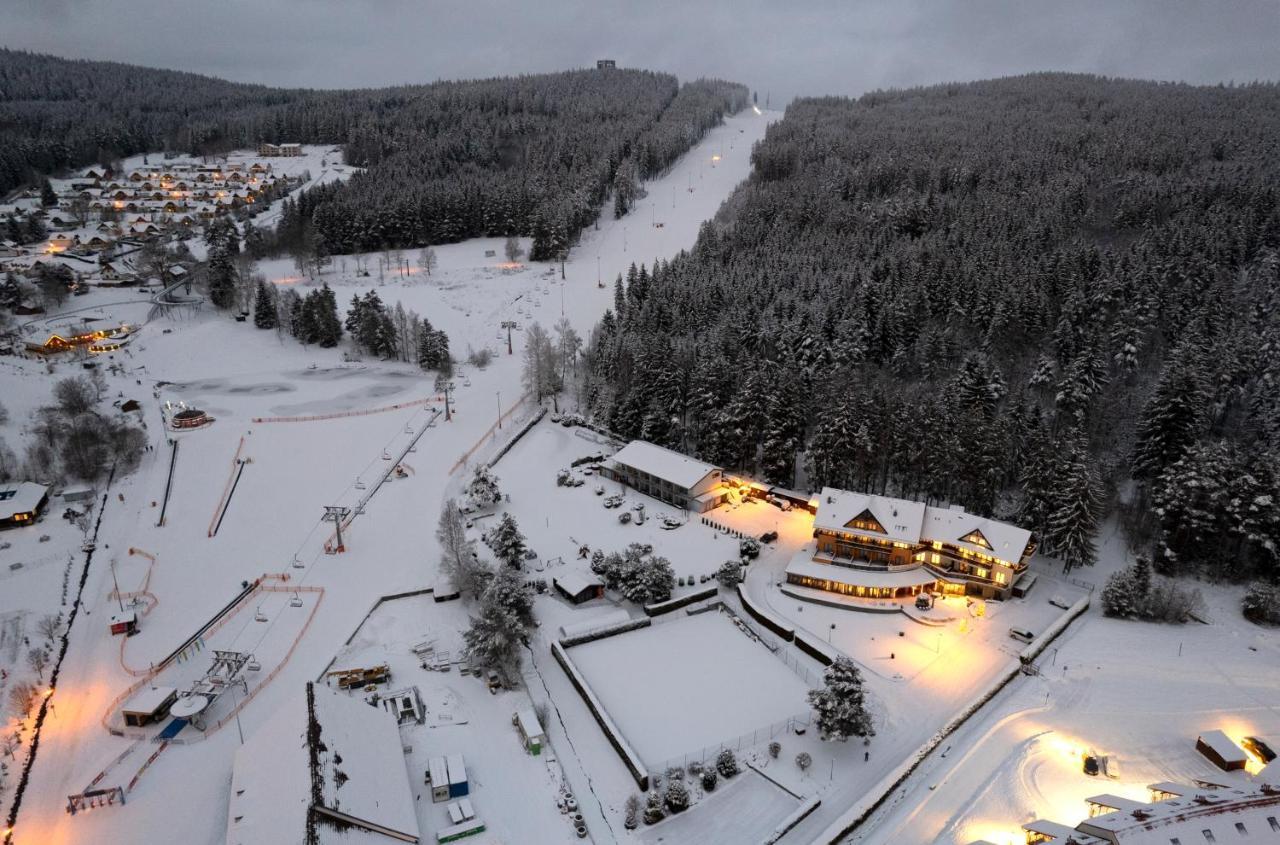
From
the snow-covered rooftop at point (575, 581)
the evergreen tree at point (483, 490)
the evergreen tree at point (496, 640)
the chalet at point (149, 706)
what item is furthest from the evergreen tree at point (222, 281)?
the evergreen tree at point (496, 640)

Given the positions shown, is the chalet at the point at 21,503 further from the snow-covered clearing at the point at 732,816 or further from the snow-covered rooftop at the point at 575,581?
the snow-covered clearing at the point at 732,816

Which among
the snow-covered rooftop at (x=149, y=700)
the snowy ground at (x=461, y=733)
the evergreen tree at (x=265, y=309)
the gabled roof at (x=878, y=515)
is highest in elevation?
the evergreen tree at (x=265, y=309)

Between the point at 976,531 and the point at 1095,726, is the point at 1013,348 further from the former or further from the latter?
the point at 1095,726

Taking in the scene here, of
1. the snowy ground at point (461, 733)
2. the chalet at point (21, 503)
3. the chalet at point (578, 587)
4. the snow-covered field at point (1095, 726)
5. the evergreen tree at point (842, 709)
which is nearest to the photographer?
the snow-covered field at point (1095, 726)

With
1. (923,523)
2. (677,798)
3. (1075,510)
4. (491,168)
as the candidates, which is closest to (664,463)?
(923,523)

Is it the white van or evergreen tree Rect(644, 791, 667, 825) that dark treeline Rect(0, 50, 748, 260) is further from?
evergreen tree Rect(644, 791, 667, 825)

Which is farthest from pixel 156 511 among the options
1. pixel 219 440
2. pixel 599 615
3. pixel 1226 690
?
pixel 1226 690

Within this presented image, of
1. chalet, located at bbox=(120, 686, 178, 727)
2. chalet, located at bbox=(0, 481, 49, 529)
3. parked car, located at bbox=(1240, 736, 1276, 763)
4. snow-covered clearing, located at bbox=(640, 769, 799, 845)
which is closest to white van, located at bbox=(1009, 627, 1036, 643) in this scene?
parked car, located at bbox=(1240, 736, 1276, 763)

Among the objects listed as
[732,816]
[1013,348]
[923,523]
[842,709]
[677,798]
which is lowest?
[732,816]
